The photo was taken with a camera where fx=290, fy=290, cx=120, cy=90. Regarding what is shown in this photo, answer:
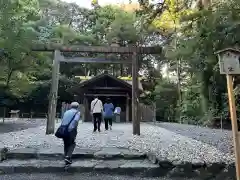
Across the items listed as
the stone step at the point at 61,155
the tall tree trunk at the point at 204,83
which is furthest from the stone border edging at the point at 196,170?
the tall tree trunk at the point at 204,83

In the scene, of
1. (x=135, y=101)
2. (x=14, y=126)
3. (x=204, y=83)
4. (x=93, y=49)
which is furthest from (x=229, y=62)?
(x=14, y=126)

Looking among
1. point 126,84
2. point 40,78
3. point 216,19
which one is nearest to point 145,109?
point 126,84

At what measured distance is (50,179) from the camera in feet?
18.4

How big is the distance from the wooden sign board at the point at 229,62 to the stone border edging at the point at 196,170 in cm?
206

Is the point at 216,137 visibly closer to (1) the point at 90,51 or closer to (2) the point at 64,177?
(1) the point at 90,51

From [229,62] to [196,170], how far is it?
2.37 metres

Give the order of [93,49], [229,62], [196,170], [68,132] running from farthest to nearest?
[93,49]
[68,132]
[196,170]
[229,62]

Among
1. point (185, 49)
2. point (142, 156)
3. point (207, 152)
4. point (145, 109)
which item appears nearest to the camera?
point (142, 156)

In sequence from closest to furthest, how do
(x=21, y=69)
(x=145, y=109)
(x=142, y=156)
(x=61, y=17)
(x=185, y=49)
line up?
(x=142, y=156) → (x=185, y=49) → (x=21, y=69) → (x=145, y=109) → (x=61, y=17)

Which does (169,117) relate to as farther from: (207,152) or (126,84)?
(207,152)

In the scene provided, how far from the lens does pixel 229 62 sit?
5.74 m

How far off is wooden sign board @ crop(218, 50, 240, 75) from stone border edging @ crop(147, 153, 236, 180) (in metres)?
2.06

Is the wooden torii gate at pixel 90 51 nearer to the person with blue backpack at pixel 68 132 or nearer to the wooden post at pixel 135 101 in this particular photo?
the wooden post at pixel 135 101

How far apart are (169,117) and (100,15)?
1549 centimetres
